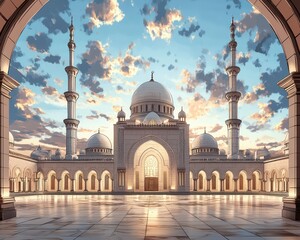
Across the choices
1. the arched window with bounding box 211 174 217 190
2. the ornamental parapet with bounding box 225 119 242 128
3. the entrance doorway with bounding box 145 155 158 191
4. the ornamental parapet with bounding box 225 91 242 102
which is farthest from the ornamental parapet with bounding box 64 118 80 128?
the ornamental parapet with bounding box 225 91 242 102

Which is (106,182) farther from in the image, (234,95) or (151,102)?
(234,95)

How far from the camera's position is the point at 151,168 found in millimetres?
51250

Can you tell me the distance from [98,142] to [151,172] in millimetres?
17527

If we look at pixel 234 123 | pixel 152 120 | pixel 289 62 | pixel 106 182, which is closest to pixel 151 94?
pixel 152 120

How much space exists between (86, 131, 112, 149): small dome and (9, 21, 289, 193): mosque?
9.74 metres

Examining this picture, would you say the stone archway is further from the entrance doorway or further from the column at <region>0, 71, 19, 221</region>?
the entrance doorway

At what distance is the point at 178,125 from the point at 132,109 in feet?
52.9

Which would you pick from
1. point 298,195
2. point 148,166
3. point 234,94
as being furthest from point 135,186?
point 298,195

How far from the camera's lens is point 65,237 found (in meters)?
8.23

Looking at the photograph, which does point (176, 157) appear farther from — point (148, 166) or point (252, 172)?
point (252, 172)

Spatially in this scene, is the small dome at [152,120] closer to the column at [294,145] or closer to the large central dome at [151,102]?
the large central dome at [151,102]

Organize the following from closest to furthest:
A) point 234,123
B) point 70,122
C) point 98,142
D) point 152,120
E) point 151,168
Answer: point 151,168, point 152,120, point 234,123, point 70,122, point 98,142

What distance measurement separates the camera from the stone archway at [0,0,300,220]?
40.4 ft

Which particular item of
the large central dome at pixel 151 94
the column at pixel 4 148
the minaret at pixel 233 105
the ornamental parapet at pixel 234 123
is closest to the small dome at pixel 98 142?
the large central dome at pixel 151 94
